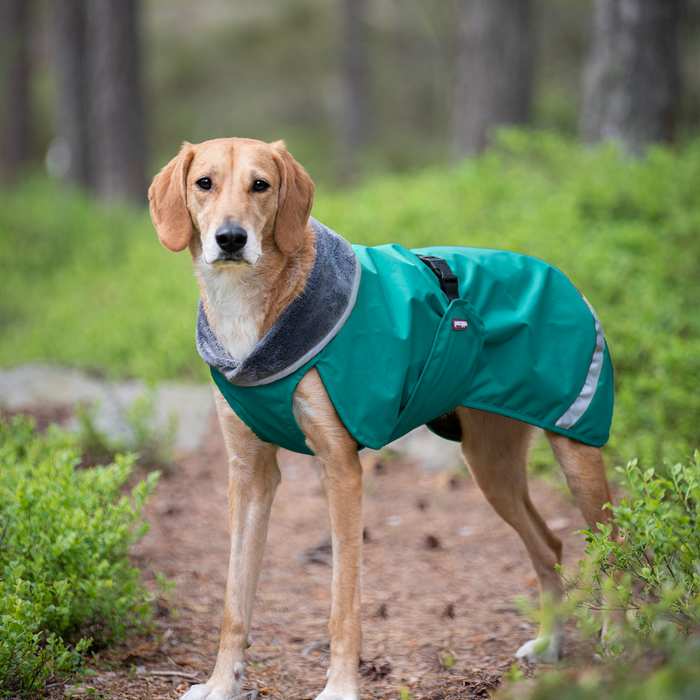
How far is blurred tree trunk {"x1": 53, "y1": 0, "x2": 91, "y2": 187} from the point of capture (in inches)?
578

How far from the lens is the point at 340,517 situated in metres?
2.81

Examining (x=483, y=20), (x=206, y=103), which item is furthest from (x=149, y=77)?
(x=483, y=20)

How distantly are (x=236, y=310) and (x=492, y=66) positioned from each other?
8648mm

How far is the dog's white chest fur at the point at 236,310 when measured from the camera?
2.86 meters

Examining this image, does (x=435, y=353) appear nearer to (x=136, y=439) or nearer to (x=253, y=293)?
(x=253, y=293)

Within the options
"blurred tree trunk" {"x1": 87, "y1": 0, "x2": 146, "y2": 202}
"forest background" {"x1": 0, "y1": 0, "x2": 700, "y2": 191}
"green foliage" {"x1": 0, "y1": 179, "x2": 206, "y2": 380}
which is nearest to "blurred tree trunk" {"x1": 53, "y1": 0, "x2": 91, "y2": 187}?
"forest background" {"x1": 0, "y1": 0, "x2": 700, "y2": 191}

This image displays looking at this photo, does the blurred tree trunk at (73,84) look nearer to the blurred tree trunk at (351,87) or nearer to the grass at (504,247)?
the grass at (504,247)

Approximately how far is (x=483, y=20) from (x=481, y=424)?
8.39 meters

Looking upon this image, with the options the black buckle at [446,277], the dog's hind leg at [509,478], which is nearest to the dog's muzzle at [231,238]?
the black buckle at [446,277]

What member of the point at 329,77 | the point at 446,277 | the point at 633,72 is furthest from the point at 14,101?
the point at 446,277

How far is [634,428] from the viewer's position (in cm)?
466

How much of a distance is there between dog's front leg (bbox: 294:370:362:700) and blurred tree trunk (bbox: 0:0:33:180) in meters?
18.1

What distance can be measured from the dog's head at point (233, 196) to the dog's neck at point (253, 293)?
69 millimetres

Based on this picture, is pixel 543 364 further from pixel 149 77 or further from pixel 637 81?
pixel 149 77
